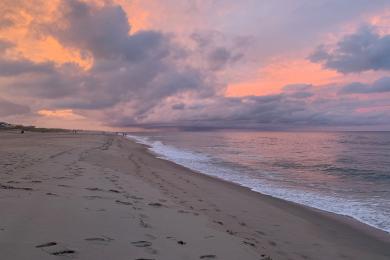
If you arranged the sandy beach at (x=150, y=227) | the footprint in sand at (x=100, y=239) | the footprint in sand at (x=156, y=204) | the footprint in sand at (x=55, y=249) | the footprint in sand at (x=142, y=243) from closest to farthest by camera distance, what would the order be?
1. the footprint in sand at (x=55, y=249)
2. the sandy beach at (x=150, y=227)
3. the footprint in sand at (x=100, y=239)
4. the footprint in sand at (x=142, y=243)
5. the footprint in sand at (x=156, y=204)

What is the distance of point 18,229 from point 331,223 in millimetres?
9257

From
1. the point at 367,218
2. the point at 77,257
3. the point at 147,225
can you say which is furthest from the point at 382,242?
the point at 77,257

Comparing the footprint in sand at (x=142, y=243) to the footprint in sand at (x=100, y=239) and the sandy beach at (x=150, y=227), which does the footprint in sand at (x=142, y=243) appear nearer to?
the sandy beach at (x=150, y=227)

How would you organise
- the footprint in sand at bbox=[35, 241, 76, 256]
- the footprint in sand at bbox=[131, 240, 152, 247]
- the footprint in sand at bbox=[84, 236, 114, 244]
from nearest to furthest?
the footprint in sand at bbox=[35, 241, 76, 256] → the footprint in sand at bbox=[84, 236, 114, 244] → the footprint in sand at bbox=[131, 240, 152, 247]

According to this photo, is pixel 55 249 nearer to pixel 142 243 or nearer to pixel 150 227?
pixel 142 243

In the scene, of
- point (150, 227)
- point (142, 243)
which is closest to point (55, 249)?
point (142, 243)

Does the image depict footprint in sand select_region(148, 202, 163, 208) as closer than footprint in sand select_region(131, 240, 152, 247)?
No

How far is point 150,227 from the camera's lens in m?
6.36

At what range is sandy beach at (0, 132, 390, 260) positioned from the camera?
4.95 meters

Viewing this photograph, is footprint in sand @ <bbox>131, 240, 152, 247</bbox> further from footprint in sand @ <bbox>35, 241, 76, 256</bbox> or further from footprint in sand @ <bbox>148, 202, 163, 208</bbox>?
footprint in sand @ <bbox>148, 202, 163, 208</bbox>

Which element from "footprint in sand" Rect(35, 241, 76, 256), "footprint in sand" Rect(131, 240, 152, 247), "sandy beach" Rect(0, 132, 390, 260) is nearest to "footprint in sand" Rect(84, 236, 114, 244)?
"sandy beach" Rect(0, 132, 390, 260)

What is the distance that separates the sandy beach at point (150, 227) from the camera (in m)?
4.95

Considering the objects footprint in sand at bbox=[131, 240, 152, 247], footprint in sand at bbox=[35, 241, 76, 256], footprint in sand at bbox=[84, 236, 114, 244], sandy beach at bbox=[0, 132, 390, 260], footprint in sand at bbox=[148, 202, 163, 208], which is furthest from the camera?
footprint in sand at bbox=[148, 202, 163, 208]

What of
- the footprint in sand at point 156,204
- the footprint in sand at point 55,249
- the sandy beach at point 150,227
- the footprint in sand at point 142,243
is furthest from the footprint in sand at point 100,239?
the footprint in sand at point 156,204
